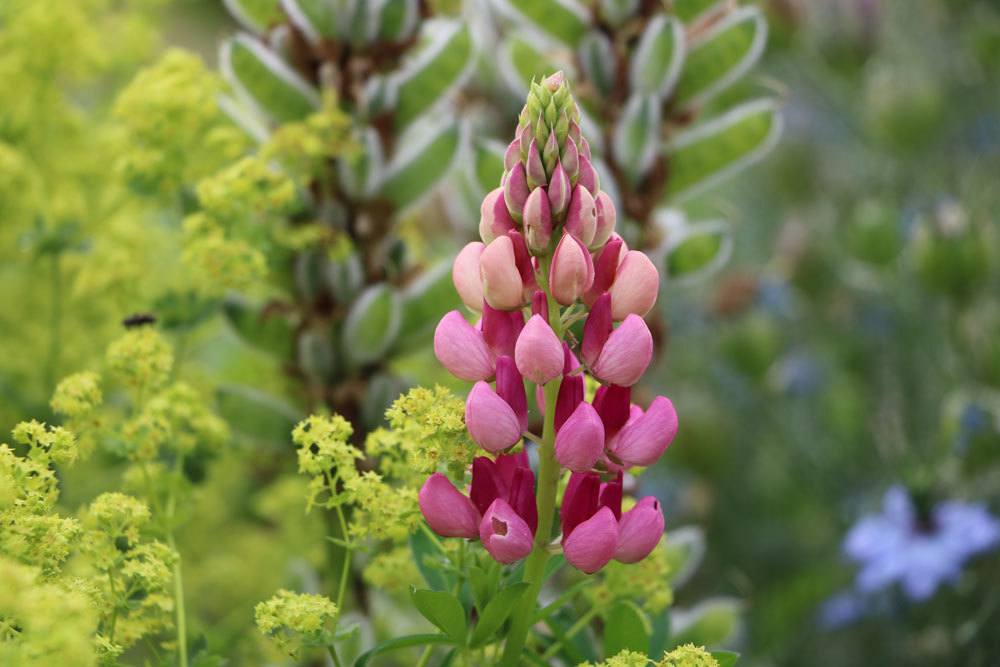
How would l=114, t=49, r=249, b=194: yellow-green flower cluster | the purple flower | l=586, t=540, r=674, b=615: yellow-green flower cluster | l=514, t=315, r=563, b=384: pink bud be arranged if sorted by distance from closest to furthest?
l=514, t=315, r=563, b=384: pink bud
l=586, t=540, r=674, b=615: yellow-green flower cluster
l=114, t=49, r=249, b=194: yellow-green flower cluster
the purple flower

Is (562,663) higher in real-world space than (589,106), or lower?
lower

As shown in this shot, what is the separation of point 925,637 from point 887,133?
0.56m

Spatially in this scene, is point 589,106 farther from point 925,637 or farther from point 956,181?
point 956,181

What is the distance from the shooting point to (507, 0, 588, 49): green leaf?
831 mm

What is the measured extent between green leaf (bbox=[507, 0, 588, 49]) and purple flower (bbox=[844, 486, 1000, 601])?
512mm

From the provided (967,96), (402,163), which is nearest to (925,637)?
(402,163)

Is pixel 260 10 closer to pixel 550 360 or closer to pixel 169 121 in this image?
pixel 169 121

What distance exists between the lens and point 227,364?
39.1 inches

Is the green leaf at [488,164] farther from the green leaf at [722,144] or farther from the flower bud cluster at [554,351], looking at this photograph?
the flower bud cluster at [554,351]

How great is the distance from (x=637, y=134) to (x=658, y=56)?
0.18ft

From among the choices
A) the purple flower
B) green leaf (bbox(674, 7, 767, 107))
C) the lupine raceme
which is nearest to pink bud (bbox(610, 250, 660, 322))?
the lupine raceme

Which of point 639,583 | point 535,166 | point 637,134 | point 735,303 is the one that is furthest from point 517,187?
point 735,303

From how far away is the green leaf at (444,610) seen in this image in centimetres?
51

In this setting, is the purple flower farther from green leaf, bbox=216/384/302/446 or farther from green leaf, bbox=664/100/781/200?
green leaf, bbox=216/384/302/446
